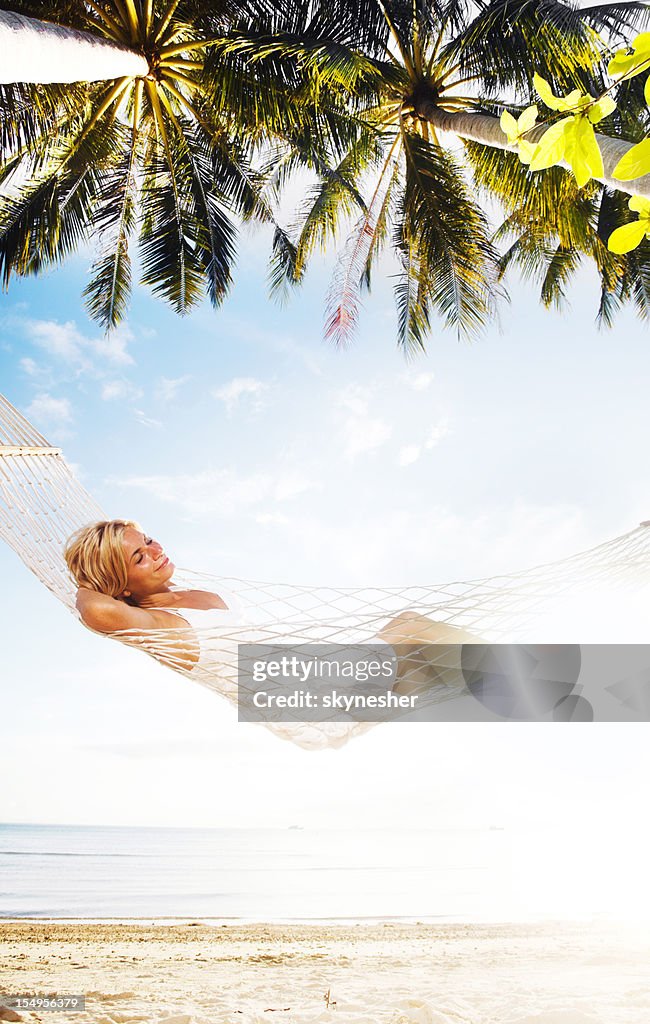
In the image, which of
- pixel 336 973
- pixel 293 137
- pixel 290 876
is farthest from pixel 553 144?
pixel 290 876

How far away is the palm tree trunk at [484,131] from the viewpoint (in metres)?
1.74

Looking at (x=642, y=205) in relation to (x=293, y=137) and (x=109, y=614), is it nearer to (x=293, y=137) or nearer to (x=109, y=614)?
(x=109, y=614)

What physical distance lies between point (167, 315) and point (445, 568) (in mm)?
3943

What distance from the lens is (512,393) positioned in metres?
5.93

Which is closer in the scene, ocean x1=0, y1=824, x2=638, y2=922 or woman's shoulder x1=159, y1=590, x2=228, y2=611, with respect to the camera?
woman's shoulder x1=159, y1=590, x2=228, y2=611

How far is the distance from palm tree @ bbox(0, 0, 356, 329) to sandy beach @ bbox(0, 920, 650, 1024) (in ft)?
11.7

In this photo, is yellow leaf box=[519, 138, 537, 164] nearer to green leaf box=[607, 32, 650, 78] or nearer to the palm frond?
green leaf box=[607, 32, 650, 78]

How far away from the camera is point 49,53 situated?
1.80m

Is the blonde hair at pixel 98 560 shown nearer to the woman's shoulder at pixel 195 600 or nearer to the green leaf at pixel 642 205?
the woman's shoulder at pixel 195 600

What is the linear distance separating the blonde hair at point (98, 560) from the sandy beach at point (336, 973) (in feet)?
6.29

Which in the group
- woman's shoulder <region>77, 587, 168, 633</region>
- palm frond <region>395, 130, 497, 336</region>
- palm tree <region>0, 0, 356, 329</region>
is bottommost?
woman's shoulder <region>77, 587, 168, 633</region>

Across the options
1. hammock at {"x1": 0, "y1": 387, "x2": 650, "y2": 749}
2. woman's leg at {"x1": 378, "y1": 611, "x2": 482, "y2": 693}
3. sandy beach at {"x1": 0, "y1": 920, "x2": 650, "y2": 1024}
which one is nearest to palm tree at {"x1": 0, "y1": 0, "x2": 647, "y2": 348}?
hammock at {"x1": 0, "y1": 387, "x2": 650, "y2": 749}

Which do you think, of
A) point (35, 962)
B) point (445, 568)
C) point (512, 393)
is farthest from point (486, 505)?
point (35, 962)

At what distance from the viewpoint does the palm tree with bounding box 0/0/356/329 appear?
8.41 ft
